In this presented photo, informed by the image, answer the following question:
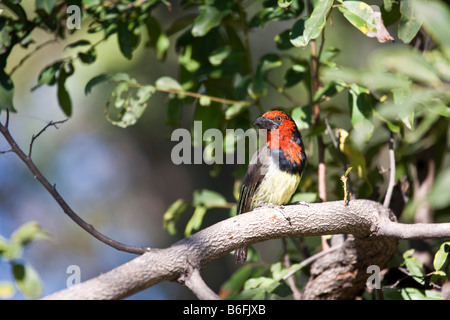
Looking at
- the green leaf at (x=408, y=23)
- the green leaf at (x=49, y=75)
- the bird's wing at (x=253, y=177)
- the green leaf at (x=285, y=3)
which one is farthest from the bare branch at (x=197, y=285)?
the green leaf at (x=49, y=75)

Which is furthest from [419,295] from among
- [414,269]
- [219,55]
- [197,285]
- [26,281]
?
[26,281]

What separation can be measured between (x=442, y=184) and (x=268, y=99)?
6097mm

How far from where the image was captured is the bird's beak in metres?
3.41

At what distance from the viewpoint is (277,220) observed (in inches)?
97.3

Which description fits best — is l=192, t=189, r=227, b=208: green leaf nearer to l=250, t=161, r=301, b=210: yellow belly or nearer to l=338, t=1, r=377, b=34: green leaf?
l=250, t=161, r=301, b=210: yellow belly

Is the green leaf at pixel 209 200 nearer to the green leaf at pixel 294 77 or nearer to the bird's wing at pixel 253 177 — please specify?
the bird's wing at pixel 253 177

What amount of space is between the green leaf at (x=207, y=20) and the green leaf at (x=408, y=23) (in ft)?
3.92

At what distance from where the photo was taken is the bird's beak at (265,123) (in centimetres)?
341

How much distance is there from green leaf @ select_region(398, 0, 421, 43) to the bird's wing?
1267 mm
